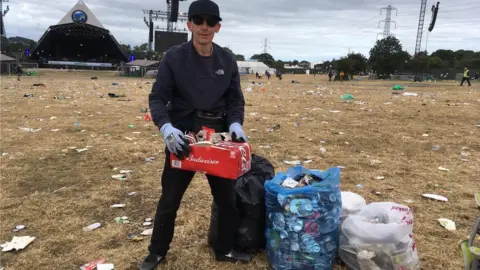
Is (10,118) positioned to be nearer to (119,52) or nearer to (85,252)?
(85,252)

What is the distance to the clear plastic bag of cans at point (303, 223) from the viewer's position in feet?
7.80

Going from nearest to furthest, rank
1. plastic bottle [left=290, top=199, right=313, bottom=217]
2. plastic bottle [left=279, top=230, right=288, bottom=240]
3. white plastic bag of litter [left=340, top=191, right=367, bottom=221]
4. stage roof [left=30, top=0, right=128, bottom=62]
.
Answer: plastic bottle [left=290, top=199, right=313, bottom=217], plastic bottle [left=279, top=230, right=288, bottom=240], white plastic bag of litter [left=340, top=191, right=367, bottom=221], stage roof [left=30, top=0, right=128, bottom=62]

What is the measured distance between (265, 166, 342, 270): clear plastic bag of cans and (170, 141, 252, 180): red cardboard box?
1.49 ft

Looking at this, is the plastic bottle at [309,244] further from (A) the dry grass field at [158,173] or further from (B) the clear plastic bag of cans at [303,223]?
(A) the dry grass field at [158,173]

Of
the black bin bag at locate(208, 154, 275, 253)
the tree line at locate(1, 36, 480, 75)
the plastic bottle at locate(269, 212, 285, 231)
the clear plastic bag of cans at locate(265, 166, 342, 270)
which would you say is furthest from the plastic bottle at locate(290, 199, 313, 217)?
the tree line at locate(1, 36, 480, 75)

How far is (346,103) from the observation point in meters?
12.1

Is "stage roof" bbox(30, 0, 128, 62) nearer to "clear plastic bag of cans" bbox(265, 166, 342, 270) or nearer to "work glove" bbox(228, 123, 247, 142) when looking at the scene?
"work glove" bbox(228, 123, 247, 142)

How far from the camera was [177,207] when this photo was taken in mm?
2512

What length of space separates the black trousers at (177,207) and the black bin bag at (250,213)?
7cm

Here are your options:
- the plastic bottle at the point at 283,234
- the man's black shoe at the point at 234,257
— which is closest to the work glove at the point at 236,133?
the plastic bottle at the point at 283,234

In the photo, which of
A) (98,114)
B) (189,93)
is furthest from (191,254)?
(98,114)

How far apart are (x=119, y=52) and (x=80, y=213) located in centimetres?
5857

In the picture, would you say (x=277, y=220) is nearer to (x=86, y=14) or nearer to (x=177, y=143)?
(x=177, y=143)

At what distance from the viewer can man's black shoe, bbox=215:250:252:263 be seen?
8.88ft
